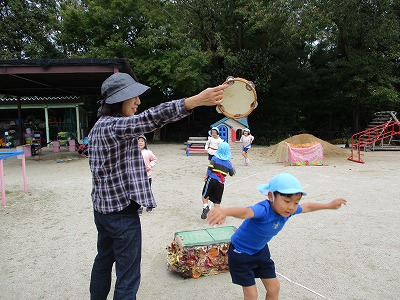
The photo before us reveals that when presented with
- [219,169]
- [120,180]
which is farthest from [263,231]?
[219,169]

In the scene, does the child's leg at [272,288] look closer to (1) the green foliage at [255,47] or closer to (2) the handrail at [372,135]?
(2) the handrail at [372,135]

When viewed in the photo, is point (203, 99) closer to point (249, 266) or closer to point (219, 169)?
point (249, 266)

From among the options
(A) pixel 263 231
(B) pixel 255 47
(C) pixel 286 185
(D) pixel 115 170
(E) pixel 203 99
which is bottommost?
(A) pixel 263 231

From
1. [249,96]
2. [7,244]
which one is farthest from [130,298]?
[7,244]

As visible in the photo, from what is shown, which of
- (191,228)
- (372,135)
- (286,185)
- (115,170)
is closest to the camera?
(115,170)

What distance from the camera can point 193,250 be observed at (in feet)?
12.0

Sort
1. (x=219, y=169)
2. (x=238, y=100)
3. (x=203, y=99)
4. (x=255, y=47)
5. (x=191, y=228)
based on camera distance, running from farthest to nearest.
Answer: (x=255, y=47), (x=219, y=169), (x=191, y=228), (x=238, y=100), (x=203, y=99)

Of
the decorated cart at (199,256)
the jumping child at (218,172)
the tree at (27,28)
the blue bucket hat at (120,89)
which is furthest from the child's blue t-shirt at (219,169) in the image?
the tree at (27,28)

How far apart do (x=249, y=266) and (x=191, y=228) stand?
2.67m

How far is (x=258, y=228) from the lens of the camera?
2609 millimetres

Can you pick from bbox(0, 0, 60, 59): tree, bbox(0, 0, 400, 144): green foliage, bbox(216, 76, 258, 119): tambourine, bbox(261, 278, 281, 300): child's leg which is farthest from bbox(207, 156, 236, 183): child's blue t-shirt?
bbox(0, 0, 60, 59): tree

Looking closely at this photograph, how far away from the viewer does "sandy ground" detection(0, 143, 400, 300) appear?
11.3ft

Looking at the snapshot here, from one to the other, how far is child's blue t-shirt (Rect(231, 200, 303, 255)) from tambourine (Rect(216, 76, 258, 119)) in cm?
108

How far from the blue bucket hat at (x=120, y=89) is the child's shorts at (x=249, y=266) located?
1.50 metres
